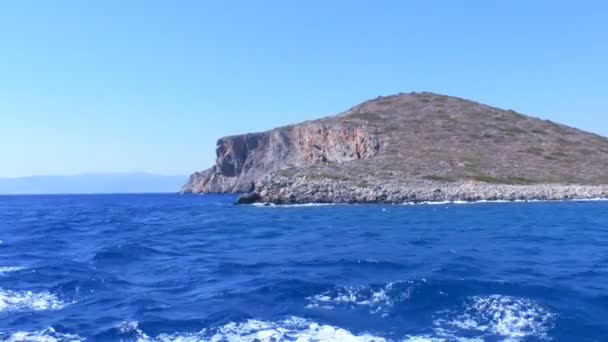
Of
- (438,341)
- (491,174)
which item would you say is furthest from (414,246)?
(491,174)

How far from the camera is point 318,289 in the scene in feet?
48.9

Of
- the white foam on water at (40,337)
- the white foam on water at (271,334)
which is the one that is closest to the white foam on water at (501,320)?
the white foam on water at (271,334)

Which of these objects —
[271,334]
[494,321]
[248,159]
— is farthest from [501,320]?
[248,159]

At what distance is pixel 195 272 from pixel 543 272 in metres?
9.91

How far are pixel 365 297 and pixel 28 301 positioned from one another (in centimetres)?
800

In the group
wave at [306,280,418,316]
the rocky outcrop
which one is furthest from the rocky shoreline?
wave at [306,280,418,316]

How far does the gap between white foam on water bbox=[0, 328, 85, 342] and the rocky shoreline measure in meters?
52.2

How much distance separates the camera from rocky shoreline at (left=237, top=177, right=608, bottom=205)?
6228cm

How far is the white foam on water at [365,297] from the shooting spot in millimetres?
13150

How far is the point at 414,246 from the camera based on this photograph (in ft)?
75.5

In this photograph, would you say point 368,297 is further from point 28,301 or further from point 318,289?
point 28,301

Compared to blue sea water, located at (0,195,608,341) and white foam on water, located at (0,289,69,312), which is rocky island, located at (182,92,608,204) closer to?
blue sea water, located at (0,195,608,341)

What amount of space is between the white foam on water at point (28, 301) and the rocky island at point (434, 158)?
4884 cm

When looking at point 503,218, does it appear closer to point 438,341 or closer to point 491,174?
point 438,341
